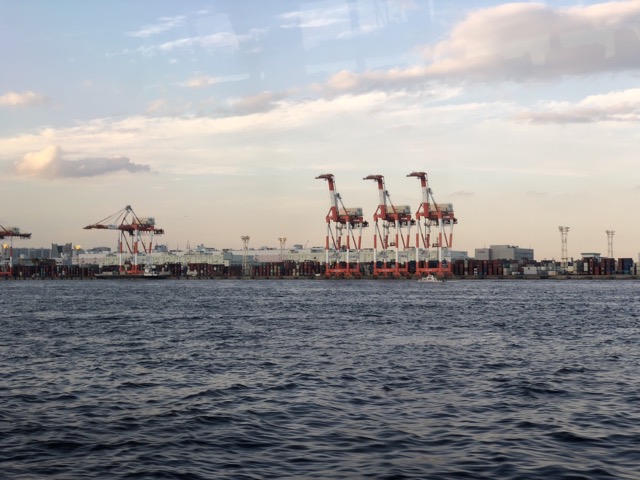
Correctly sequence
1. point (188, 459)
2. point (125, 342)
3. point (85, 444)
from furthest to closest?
point (125, 342)
point (85, 444)
point (188, 459)

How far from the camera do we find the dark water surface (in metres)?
14.4

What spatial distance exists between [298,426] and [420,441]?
3159mm

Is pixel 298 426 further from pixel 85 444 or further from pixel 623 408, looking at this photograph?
pixel 623 408

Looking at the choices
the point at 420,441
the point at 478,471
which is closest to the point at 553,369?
the point at 420,441

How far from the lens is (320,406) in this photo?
2003 cm

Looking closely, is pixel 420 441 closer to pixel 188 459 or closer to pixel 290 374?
pixel 188 459

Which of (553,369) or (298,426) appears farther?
(553,369)

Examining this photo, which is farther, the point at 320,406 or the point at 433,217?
the point at 433,217

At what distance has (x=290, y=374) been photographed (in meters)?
25.6

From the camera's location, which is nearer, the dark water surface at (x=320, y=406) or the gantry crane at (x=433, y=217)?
the dark water surface at (x=320, y=406)

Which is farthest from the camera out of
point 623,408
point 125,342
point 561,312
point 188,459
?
point 561,312

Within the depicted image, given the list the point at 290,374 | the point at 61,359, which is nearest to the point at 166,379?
the point at 290,374

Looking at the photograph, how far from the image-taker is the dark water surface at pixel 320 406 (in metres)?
14.4

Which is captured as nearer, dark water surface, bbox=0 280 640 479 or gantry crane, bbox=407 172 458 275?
dark water surface, bbox=0 280 640 479
